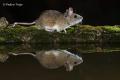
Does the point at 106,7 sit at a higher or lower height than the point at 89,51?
higher

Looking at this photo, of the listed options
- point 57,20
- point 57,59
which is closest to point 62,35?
point 57,20

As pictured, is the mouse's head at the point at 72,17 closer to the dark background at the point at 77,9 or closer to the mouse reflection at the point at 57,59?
the dark background at the point at 77,9

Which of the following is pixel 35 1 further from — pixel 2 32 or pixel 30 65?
pixel 30 65

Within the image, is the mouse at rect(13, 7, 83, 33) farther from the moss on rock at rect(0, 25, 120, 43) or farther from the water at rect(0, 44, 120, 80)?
the water at rect(0, 44, 120, 80)

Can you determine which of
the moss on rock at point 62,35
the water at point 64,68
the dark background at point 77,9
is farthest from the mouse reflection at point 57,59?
the dark background at point 77,9

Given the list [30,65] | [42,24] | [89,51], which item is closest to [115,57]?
[89,51]

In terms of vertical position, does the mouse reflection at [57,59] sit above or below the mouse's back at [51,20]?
below

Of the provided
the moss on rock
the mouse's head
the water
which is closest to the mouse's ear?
the mouse's head
